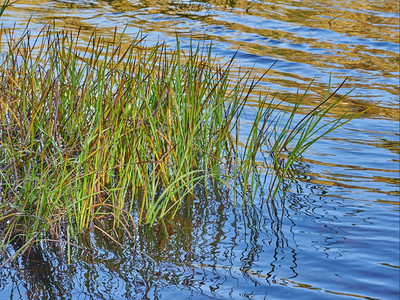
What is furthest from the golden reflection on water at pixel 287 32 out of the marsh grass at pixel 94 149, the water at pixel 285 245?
the marsh grass at pixel 94 149

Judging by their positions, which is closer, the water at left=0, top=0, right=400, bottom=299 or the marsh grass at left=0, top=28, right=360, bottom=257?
the water at left=0, top=0, right=400, bottom=299

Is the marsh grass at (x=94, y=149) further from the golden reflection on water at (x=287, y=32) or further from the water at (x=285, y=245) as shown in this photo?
the golden reflection on water at (x=287, y=32)

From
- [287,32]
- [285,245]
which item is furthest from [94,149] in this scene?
[287,32]

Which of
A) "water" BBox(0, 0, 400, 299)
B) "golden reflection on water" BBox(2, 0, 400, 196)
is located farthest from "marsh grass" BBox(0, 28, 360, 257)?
"golden reflection on water" BBox(2, 0, 400, 196)

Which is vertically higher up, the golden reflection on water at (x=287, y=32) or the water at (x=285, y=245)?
the golden reflection on water at (x=287, y=32)

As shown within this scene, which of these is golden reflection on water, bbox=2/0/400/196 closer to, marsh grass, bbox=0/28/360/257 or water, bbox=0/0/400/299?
water, bbox=0/0/400/299

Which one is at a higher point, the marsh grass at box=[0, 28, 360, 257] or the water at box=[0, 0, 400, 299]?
the marsh grass at box=[0, 28, 360, 257]

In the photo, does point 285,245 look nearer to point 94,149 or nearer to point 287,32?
point 94,149

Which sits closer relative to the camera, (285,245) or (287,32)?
(285,245)

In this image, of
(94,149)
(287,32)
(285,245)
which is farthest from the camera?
(287,32)

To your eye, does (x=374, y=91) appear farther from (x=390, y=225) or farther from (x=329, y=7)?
(x=329, y=7)

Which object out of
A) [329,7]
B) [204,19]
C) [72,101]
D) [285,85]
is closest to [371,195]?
[72,101]

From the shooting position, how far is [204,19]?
10594mm

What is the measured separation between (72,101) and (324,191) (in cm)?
193
